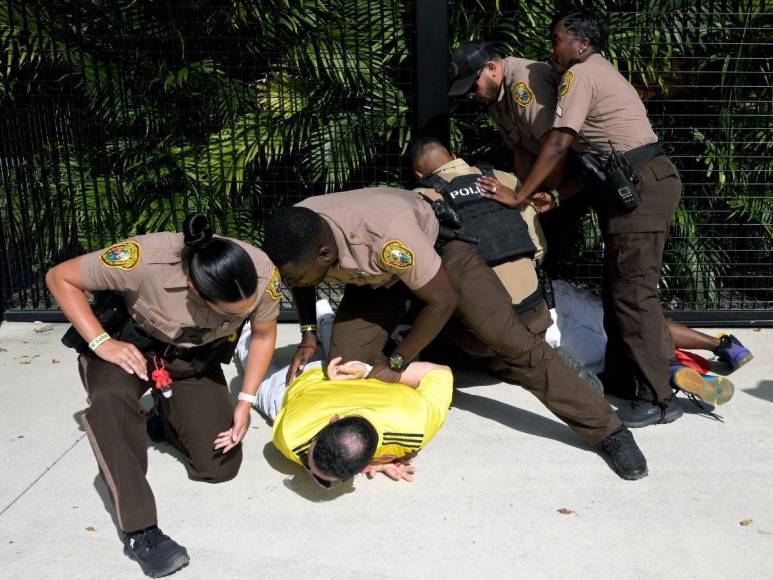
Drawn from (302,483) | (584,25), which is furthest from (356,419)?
(584,25)

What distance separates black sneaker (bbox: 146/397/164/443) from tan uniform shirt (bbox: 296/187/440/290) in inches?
38.1

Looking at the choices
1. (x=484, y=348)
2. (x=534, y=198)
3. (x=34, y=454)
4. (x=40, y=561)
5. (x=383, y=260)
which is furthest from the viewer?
(x=534, y=198)

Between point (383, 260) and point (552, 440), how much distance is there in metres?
1.10

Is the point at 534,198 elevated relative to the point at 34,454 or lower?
elevated

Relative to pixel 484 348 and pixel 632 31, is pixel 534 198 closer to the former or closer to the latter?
pixel 484 348

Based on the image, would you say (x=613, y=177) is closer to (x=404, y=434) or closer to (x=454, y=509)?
(x=404, y=434)

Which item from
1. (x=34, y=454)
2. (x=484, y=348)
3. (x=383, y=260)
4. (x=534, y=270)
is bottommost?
(x=34, y=454)

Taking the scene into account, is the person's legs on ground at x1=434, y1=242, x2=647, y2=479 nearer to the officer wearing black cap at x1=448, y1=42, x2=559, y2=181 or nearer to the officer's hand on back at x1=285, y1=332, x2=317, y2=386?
the officer's hand on back at x1=285, y1=332, x2=317, y2=386

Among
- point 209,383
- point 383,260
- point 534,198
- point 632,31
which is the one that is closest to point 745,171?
point 632,31

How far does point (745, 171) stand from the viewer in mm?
5125

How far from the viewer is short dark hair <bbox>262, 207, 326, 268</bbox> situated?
3.06m

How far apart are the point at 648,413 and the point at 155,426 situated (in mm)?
2130

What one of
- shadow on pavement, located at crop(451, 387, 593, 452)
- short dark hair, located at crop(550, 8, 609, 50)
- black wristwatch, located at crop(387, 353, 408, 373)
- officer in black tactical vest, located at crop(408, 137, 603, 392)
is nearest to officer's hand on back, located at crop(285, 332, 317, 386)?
black wristwatch, located at crop(387, 353, 408, 373)

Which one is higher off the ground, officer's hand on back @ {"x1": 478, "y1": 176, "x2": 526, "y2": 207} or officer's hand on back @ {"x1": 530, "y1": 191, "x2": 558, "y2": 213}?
officer's hand on back @ {"x1": 478, "y1": 176, "x2": 526, "y2": 207}
